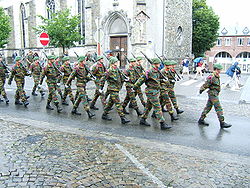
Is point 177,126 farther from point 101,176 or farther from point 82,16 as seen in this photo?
point 82,16

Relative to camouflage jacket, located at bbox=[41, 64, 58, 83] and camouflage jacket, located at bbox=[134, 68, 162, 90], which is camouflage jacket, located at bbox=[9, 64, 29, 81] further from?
camouflage jacket, located at bbox=[134, 68, 162, 90]

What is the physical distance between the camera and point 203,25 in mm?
36469

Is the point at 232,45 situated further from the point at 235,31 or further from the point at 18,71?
the point at 18,71

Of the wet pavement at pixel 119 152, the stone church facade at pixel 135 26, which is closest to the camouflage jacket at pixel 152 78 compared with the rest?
the wet pavement at pixel 119 152

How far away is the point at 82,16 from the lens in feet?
92.1

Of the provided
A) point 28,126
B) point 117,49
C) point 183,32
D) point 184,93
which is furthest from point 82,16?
point 28,126

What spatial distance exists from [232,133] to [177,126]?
1.51 metres

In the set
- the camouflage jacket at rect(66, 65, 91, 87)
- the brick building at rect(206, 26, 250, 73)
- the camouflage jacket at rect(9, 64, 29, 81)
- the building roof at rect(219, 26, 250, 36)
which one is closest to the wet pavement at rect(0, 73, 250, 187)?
the camouflage jacket at rect(66, 65, 91, 87)

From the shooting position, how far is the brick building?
196ft

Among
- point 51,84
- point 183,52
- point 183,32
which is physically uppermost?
point 183,32

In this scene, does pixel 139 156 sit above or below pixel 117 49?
below

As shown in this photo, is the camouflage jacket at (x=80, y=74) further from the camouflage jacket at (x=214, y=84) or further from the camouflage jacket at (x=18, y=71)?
A: the camouflage jacket at (x=214, y=84)

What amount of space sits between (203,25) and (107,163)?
3506cm

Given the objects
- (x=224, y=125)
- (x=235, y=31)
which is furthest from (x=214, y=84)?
(x=235, y=31)
